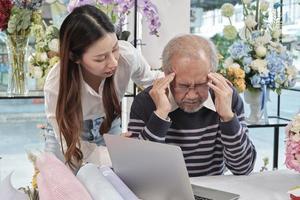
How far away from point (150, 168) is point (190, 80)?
455mm

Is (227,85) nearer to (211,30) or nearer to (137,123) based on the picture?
(137,123)

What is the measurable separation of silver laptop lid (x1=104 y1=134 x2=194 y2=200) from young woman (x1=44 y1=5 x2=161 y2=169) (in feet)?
1.75

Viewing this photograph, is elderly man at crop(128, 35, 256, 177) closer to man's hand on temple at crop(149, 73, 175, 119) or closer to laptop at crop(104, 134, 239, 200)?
man's hand on temple at crop(149, 73, 175, 119)

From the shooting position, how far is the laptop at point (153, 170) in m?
1.00

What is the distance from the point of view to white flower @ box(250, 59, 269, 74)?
7.51 feet

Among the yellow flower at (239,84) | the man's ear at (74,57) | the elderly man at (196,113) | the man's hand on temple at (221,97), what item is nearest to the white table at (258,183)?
the elderly man at (196,113)

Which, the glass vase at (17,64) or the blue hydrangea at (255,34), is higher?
the blue hydrangea at (255,34)

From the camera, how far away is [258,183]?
1363mm

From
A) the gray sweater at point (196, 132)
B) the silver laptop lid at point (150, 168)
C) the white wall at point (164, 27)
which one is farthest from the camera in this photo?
the white wall at point (164, 27)

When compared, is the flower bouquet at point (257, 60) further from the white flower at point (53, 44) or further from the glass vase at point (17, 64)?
the glass vase at point (17, 64)

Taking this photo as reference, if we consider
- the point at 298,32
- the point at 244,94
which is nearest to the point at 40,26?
the point at 244,94

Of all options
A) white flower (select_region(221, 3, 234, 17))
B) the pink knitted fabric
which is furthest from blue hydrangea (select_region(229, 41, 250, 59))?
the pink knitted fabric

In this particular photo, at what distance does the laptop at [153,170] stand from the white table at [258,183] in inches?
5.7

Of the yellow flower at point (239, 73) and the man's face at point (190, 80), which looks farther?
the yellow flower at point (239, 73)
